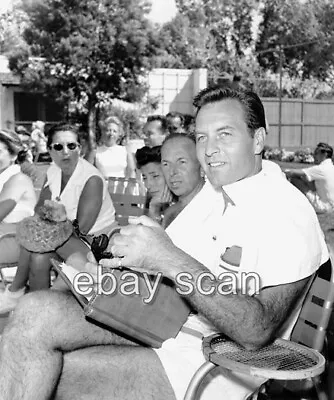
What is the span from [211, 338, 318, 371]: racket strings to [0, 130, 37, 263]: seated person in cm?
253

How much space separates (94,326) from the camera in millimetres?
2111

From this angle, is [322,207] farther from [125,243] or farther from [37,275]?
[125,243]

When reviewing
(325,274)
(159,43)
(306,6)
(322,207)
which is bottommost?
(322,207)

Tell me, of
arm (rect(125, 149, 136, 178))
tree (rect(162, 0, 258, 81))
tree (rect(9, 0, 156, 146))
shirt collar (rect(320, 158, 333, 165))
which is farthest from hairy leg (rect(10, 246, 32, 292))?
tree (rect(162, 0, 258, 81))

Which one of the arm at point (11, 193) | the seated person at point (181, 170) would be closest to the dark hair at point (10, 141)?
the arm at point (11, 193)

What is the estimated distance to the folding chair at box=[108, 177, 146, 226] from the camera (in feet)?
16.3

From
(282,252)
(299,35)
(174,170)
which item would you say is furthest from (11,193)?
(299,35)

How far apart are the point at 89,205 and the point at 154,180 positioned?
0.49 m

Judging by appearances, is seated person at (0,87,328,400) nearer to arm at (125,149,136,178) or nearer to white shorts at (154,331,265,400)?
white shorts at (154,331,265,400)

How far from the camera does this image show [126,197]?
17.0ft

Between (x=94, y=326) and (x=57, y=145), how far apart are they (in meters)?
2.64

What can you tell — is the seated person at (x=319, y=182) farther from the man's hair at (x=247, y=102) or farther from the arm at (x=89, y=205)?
the man's hair at (x=247, y=102)

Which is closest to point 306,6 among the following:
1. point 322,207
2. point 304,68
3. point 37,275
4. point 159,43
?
point 304,68

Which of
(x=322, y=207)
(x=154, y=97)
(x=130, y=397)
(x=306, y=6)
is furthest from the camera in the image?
(x=306, y=6)
